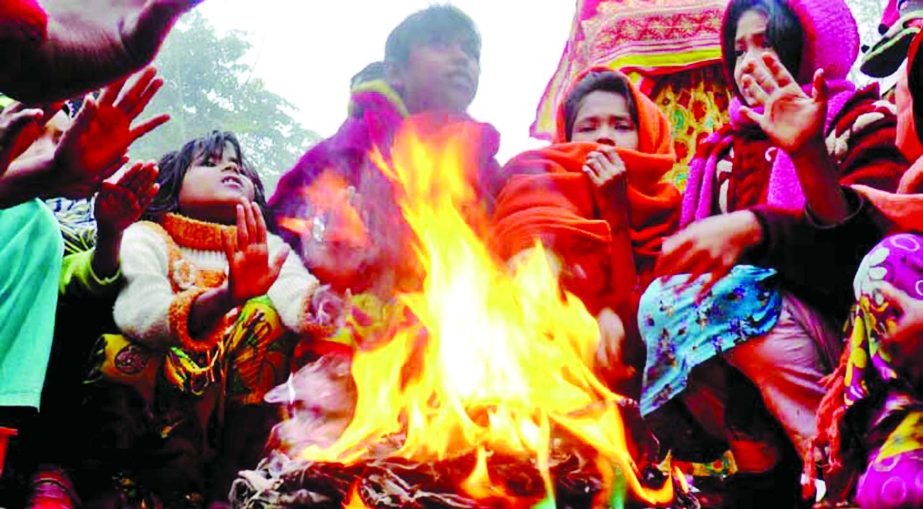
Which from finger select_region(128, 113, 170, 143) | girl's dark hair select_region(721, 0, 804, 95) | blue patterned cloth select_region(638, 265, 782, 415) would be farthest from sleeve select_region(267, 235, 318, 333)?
girl's dark hair select_region(721, 0, 804, 95)

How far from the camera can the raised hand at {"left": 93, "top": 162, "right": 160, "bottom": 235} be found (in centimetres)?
285

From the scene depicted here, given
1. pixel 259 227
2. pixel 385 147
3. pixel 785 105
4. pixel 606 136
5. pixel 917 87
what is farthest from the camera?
pixel 385 147

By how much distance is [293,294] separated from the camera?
3.31 metres

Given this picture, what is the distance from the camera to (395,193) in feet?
11.5

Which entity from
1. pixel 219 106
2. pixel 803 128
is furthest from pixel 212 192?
pixel 219 106

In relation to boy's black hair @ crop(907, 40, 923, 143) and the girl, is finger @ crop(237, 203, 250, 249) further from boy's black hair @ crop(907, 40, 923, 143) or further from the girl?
boy's black hair @ crop(907, 40, 923, 143)

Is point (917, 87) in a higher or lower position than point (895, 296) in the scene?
higher

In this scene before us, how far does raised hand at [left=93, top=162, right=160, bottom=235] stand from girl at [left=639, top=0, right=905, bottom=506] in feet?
5.26

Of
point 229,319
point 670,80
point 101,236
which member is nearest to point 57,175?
point 101,236

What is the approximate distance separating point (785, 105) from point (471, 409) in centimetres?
117

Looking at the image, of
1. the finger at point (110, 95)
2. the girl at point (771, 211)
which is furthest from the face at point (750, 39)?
the finger at point (110, 95)

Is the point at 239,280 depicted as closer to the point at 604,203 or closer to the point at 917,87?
the point at 604,203

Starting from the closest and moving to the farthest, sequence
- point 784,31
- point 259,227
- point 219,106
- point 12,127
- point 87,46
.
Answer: point 87,46
point 12,127
point 784,31
point 259,227
point 219,106

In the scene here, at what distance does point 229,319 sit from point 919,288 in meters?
2.21
